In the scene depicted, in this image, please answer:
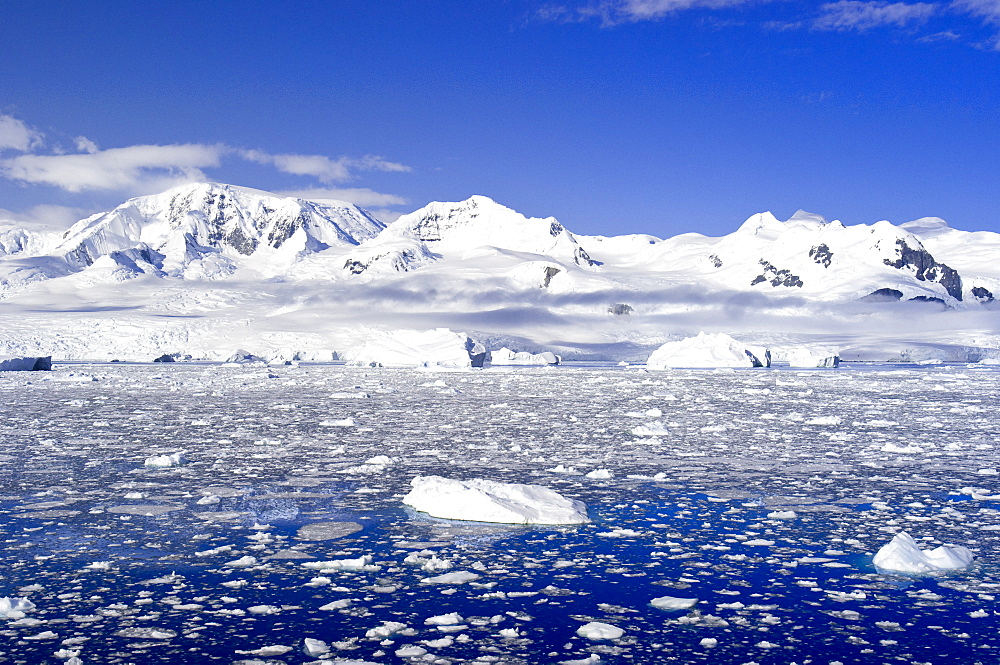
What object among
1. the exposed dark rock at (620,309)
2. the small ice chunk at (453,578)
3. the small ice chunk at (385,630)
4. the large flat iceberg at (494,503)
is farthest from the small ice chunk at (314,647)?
the exposed dark rock at (620,309)

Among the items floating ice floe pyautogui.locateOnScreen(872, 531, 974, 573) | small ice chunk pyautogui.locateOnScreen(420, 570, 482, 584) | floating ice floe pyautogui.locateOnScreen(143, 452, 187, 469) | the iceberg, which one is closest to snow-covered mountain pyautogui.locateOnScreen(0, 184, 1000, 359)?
the iceberg

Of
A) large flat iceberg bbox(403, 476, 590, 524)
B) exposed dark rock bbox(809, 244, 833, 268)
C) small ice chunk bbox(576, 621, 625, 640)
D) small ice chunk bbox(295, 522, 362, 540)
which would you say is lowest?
small ice chunk bbox(576, 621, 625, 640)

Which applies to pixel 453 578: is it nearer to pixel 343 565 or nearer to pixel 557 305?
pixel 343 565

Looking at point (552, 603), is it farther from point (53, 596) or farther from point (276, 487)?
point (276, 487)

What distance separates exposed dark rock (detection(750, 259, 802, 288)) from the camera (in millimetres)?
185750

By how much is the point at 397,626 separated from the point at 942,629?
3634 mm

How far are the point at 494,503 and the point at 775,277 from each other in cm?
19415

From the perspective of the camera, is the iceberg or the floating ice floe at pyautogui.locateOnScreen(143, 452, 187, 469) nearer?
the floating ice floe at pyautogui.locateOnScreen(143, 452, 187, 469)

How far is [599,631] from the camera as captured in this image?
17.4ft

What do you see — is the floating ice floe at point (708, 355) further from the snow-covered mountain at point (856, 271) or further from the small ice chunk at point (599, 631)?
the snow-covered mountain at point (856, 271)

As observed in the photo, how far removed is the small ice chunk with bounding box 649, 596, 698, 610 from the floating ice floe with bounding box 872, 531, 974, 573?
6.64ft

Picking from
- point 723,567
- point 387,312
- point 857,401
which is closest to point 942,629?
point 723,567

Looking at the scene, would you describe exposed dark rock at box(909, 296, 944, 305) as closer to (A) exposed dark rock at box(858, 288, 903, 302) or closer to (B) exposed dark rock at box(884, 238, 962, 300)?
(A) exposed dark rock at box(858, 288, 903, 302)

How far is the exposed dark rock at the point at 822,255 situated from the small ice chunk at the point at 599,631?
642ft
